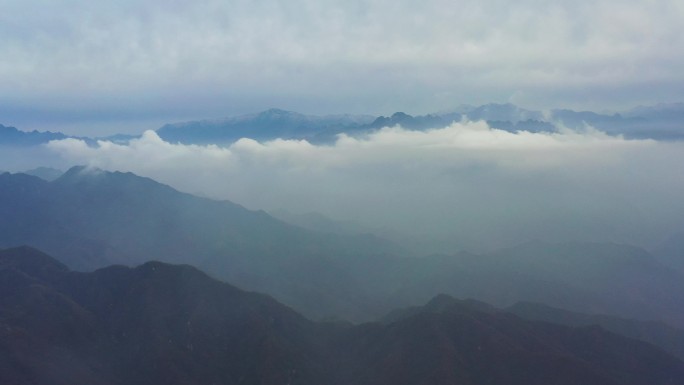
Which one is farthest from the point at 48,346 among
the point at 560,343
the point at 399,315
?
A: the point at 560,343

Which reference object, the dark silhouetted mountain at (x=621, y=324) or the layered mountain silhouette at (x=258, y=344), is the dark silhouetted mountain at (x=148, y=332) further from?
the dark silhouetted mountain at (x=621, y=324)

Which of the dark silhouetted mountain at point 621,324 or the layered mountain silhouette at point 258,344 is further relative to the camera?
the dark silhouetted mountain at point 621,324

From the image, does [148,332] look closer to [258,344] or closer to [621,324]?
[258,344]

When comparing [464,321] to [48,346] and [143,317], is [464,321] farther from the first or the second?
[48,346]

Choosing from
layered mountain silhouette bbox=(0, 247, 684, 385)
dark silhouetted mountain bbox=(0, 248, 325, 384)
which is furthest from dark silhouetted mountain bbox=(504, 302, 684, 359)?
dark silhouetted mountain bbox=(0, 248, 325, 384)

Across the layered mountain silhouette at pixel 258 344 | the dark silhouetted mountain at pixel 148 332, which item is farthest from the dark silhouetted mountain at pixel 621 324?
the dark silhouetted mountain at pixel 148 332

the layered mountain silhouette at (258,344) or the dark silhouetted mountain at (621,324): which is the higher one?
the layered mountain silhouette at (258,344)
